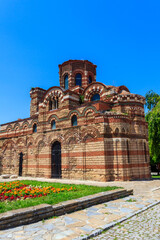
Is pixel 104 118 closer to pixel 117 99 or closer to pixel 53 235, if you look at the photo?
pixel 117 99

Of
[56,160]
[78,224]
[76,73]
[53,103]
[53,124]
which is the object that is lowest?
[78,224]

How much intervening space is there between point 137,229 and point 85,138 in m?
10.9

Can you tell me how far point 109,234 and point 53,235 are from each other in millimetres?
1310

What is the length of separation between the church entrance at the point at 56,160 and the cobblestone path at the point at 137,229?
12.3 metres

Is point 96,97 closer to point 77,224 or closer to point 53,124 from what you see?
point 53,124

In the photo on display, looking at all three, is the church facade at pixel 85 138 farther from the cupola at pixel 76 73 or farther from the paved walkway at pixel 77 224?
the paved walkway at pixel 77 224

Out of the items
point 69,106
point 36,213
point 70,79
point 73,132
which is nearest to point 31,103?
point 70,79

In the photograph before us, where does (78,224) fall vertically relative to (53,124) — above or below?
below

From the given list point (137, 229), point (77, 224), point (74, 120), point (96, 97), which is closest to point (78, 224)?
point (77, 224)

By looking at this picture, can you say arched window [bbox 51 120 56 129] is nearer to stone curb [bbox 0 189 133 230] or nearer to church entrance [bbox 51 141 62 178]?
church entrance [bbox 51 141 62 178]

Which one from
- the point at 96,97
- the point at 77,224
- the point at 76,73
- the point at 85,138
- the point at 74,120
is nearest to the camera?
the point at 77,224

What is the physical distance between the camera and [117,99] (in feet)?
53.1

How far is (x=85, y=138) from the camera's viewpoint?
50.0 ft

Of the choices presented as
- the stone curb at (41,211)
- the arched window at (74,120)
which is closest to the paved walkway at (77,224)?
the stone curb at (41,211)
